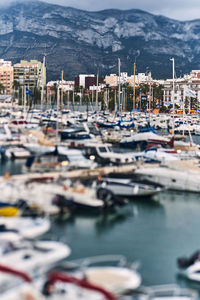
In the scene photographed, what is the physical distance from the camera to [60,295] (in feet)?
46.6

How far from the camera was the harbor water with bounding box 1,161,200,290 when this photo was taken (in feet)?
64.0

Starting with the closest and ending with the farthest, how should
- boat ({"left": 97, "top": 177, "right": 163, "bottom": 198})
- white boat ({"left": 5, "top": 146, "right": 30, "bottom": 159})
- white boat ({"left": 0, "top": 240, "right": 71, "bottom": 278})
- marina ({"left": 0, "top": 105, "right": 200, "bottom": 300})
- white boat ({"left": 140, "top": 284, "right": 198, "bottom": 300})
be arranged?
white boat ({"left": 140, "top": 284, "right": 198, "bottom": 300})
white boat ({"left": 0, "top": 240, "right": 71, "bottom": 278})
marina ({"left": 0, "top": 105, "right": 200, "bottom": 300})
boat ({"left": 97, "top": 177, "right": 163, "bottom": 198})
white boat ({"left": 5, "top": 146, "right": 30, "bottom": 159})

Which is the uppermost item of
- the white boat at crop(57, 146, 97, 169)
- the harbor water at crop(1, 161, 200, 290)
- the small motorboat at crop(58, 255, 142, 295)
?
the white boat at crop(57, 146, 97, 169)

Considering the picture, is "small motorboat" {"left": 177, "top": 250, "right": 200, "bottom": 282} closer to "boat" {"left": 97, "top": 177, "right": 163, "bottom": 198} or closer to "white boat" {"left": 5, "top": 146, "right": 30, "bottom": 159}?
"boat" {"left": 97, "top": 177, "right": 163, "bottom": 198}

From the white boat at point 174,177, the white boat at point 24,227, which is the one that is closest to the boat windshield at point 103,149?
the white boat at point 174,177

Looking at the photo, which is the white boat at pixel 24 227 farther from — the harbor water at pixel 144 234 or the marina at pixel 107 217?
the harbor water at pixel 144 234

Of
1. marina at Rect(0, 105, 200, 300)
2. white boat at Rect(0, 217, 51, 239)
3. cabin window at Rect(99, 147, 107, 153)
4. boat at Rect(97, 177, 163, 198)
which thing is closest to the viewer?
marina at Rect(0, 105, 200, 300)

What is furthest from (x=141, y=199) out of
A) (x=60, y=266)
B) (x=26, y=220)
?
(x=60, y=266)

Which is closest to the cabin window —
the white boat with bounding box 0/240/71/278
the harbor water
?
the harbor water

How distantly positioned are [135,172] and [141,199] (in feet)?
15.0

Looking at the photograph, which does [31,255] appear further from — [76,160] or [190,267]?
[76,160]

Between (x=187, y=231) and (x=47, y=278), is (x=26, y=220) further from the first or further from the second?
(x=187, y=231)

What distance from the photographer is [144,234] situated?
76.4 feet

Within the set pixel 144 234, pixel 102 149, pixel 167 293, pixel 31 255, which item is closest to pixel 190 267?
pixel 167 293
